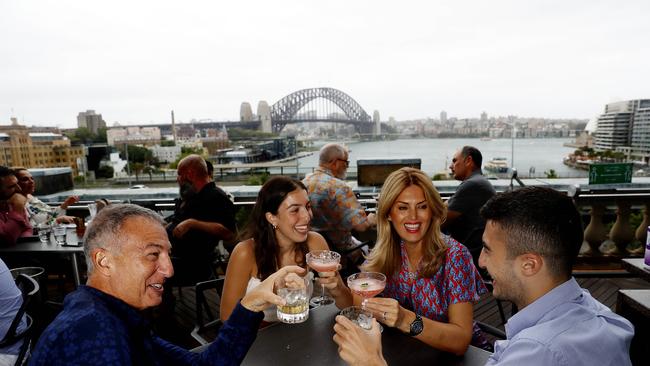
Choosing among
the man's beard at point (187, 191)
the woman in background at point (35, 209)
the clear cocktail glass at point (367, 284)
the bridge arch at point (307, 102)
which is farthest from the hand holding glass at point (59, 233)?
the bridge arch at point (307, 102)

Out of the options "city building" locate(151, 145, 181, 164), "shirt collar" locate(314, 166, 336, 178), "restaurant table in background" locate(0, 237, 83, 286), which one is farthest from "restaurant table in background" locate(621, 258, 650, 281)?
"city building" locate(151, 145, 181, 164)

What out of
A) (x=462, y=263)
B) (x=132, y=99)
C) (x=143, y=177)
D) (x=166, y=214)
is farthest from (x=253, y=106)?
(x=462, y=263)

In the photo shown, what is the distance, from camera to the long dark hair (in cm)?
195

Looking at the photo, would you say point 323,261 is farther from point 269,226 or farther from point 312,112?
point 312,112

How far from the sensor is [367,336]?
1.04m

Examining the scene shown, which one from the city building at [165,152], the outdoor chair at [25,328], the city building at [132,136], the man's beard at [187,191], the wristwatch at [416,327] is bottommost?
the outdoor chair at [25,328]

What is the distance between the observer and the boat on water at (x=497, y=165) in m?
5.65

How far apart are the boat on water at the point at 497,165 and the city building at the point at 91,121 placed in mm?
6514

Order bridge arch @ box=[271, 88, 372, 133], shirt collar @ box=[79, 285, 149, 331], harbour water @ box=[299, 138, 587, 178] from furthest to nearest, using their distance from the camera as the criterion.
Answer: bridge arch @ box=[271, 88, 372, 133] < harbour water @ box=[299, 138, 587, 178] < shirt collar @ box=[79, 285, 149, 331]

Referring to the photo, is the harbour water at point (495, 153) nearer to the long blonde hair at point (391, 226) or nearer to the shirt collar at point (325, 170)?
the shirt collar at point (325, 170)

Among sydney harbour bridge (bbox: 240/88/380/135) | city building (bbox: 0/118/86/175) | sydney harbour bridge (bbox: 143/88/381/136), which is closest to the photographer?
city building (bbox: 0/118/86/175)

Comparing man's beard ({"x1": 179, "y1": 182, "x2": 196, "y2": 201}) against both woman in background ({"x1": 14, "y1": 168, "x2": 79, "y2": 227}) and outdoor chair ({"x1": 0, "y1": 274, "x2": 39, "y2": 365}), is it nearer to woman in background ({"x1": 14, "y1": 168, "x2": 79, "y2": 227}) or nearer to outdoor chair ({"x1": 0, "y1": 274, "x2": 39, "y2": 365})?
woman in background ({"x1": 14, "y1": 168, "x2": 79, "y2": 227})

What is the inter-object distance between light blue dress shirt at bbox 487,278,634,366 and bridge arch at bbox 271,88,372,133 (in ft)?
35.7

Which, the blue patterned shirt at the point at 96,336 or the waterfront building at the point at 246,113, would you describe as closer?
the blue patterned shirt at the point at 96,336
